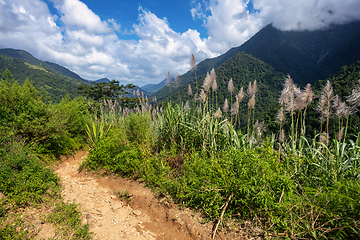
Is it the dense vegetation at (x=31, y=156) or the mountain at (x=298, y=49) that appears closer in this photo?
the dense vegetation at (x=31, y=156)

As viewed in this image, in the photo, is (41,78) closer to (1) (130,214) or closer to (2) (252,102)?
(1) (130,214)

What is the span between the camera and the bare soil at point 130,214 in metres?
2.71

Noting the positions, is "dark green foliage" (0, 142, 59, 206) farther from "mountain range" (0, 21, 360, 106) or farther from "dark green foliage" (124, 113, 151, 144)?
"mountain range" (0, 21, 360, 106)

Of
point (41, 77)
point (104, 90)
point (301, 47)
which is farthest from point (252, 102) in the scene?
point (301, 47)

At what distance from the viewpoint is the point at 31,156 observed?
160 inches

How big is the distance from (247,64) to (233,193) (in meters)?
96.5

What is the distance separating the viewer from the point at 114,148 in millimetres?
5254

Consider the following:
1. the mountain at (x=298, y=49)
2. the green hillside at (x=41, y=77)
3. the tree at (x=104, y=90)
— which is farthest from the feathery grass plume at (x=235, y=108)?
the green hillside at (x=41, y=77)

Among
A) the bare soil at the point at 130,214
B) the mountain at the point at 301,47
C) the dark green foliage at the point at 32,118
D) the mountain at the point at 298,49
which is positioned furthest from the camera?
the mountain at the point at 301,47

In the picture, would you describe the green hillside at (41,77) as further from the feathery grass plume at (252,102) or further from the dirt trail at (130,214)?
the feathery grass plume at (252,102)

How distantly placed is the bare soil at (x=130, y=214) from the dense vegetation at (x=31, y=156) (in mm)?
255

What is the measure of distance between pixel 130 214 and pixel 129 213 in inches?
1.9

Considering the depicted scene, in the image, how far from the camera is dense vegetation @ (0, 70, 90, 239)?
2.77 metres

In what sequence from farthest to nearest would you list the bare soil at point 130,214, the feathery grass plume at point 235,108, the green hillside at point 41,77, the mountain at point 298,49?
the mountain at point 298,49 → the green hillside at point 41,77 → the feathery grass plume at point 235,108 → the bare soil at point 130,214
